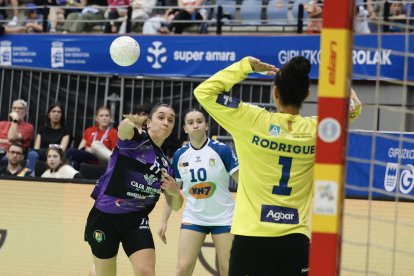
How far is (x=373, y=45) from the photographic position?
9195 mm

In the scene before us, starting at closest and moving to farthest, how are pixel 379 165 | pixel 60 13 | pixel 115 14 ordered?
1. pixel 379 165
2. pixel 115 14
3. pixel 60 13

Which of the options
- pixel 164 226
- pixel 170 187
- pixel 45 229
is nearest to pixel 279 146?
pixel 170 187

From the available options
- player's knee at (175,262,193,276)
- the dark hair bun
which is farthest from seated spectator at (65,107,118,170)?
the dark hair bun

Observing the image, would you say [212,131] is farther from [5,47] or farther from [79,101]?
[5,47]

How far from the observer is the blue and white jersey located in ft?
18.3

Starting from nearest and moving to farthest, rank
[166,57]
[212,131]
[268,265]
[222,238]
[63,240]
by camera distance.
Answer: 1. [268,265]
2. [222,238]
3. [63,240]
4. [212,131]
5. [166,57]

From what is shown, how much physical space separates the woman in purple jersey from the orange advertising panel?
171cm

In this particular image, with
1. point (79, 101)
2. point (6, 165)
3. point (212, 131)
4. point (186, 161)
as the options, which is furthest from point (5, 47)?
point (186, 161)

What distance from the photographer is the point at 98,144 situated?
322 inches

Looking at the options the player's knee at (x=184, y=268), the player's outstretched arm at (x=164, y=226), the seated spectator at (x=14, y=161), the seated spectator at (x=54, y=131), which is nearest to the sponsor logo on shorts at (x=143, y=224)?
the player's outstretched arm at (x=164, y=226)

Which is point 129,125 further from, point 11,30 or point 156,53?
point 11,30

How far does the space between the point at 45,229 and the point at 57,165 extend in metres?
1.12

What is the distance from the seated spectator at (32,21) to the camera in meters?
12.4

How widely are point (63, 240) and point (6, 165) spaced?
225 centimetres
